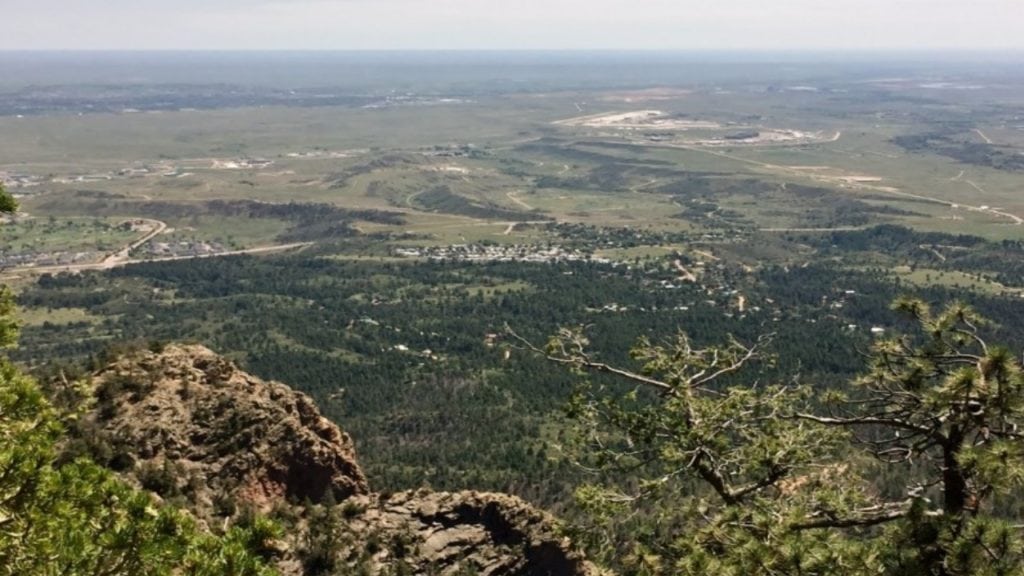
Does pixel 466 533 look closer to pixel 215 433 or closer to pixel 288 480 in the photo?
pixel 288 480

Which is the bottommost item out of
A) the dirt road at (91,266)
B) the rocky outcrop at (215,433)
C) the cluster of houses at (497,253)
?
the cluster of houses at (497,253)

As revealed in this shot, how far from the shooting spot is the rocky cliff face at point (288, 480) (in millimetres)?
24031

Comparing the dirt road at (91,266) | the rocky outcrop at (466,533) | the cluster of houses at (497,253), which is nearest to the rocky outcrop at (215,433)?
the rocky outcrop at (466,533)

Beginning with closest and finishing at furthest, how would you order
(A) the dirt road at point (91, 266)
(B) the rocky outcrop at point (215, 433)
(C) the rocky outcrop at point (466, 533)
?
1. (B) the rocky outcrop at point (215, 433)
2. (C) the rocky outcrop at point (466, 533)
3. (A) the dirt road at point (91, 266)

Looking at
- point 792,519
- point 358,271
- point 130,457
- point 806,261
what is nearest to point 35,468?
point 792,519

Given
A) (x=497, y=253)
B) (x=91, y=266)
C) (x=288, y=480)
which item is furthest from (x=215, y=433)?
(x=497, y=253)

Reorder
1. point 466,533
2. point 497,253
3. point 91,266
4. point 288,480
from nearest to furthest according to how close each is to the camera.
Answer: point 288,480
point 466,533
point 91,266
point 497,253

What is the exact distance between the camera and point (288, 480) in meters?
26.9

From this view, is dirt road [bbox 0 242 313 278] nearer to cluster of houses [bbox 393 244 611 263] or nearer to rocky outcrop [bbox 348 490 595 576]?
cluster of houses [bbox 393 244 611 263]

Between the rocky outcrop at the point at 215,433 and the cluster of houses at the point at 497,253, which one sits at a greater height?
the rocky outcrop at the point at 215,433

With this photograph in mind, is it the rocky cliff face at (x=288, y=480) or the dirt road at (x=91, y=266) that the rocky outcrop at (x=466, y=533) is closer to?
the rocky cliff face at (x=288, y=480)

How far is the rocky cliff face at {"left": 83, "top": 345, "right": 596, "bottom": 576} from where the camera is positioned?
78.8ft

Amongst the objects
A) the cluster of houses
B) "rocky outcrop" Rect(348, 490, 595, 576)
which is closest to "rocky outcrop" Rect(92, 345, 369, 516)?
"rocky outcrop" Rect(348, 490, 595, 576)

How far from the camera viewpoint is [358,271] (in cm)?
15388
